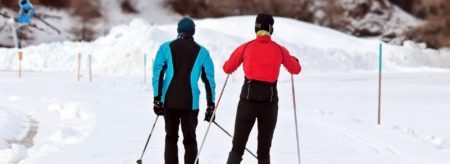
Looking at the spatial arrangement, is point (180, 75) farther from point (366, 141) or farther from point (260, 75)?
point (366, 141)

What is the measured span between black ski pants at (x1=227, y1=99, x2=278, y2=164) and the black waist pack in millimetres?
45

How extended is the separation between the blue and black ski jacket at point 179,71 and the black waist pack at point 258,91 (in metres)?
0.47

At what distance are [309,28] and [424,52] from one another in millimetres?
7670

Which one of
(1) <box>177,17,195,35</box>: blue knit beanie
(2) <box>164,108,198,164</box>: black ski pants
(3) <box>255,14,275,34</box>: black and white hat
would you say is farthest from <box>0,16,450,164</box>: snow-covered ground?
(3) <box>255,14,275,34</box>: black and white hat

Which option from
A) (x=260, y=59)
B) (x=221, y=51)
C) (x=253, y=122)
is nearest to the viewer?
(x=260, y=59)

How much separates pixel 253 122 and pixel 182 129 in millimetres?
677

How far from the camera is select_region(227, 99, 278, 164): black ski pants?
18.1 feet

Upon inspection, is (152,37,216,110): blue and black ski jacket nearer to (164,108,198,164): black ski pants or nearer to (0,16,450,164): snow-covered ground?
(164,108,198,164): black ski pants

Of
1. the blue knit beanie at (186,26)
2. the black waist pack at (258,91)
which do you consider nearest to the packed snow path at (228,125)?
the black waist pack at (258,91)

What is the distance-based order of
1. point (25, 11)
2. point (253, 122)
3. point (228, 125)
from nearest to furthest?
point (253, 122), point (228, 125), point (25, 11)

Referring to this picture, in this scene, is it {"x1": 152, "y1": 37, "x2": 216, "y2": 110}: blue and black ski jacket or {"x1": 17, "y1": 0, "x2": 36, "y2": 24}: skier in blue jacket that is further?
{"x1": 17, "y1": 0, "x2": 36, "y2": 24}: skier in blue jacket

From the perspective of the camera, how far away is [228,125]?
1157cm

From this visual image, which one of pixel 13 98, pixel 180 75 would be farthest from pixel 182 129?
pixel 13 98

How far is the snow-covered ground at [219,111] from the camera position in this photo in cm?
843
